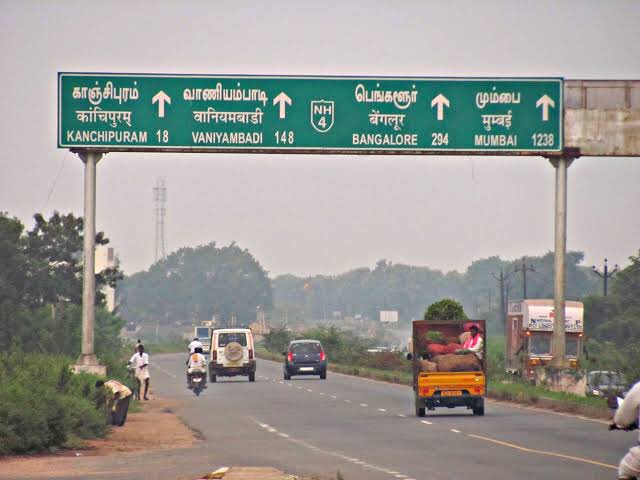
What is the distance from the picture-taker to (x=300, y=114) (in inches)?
1400

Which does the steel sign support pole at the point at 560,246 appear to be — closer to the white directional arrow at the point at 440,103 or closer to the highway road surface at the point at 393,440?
the highway road surface at the point at 393,440

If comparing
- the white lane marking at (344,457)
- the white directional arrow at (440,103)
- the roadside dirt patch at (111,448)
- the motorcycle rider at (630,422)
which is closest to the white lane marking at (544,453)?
the white lane marking at (344,457)

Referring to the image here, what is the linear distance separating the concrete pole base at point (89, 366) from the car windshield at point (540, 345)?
81.7 ft

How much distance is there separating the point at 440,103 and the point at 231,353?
2366 centimetres

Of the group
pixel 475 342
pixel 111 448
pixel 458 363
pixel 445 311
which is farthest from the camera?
pixel 445 311

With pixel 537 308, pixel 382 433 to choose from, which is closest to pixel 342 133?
pixel 382 433

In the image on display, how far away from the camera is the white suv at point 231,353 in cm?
5701

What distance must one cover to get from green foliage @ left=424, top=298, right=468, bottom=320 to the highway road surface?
549 centimetres

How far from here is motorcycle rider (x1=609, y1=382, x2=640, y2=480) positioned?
9922mm

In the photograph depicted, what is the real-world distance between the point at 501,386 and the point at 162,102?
602 inches

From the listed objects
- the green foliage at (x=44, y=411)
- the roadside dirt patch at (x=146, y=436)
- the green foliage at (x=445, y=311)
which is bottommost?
the roadside dirt patch at (x=146, y=436)

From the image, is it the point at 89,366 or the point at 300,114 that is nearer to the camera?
the point at 89,366

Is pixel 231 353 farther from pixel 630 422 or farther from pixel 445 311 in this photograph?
pixel 630 422

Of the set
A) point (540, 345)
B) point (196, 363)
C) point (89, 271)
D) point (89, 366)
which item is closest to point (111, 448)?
point (89, 366)
